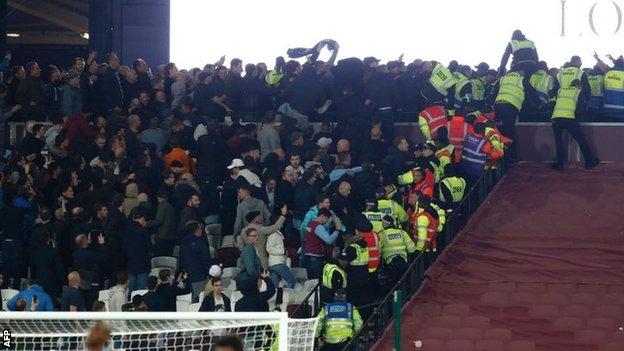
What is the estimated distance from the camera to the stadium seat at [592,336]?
66.6 ft

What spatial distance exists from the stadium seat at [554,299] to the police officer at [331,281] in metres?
2.93

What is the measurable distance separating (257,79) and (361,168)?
154 inches

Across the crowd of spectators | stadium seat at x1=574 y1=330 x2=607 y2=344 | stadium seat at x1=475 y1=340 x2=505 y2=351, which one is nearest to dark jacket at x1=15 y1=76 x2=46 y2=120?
the crowd of spectators

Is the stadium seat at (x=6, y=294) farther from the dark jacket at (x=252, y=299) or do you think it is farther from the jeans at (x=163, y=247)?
the dark jacket at (x=252, y=299)

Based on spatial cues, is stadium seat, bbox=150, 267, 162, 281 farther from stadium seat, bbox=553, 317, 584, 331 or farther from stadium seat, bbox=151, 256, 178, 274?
stadium seat, bbox=553, 317, 584, 331

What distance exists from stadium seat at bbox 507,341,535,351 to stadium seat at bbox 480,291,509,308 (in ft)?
3.89

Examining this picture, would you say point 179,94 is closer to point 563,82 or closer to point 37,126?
point 37,126

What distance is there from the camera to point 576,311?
21.1m

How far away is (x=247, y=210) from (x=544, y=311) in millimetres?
4319

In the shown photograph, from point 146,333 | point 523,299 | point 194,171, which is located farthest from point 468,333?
point 146,333

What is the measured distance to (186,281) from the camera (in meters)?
21.3

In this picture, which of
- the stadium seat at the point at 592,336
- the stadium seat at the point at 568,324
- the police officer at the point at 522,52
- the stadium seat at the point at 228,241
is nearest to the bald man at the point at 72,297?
the stadium seat at the point at 228,241

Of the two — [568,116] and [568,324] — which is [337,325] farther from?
[568,116]

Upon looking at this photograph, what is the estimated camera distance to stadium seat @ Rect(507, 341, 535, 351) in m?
20.1
